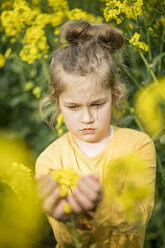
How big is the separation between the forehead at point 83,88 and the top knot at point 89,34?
0.20m

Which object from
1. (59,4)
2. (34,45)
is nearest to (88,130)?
(34,45)

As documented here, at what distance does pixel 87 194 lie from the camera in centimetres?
92

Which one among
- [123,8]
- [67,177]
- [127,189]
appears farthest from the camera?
[123,8]

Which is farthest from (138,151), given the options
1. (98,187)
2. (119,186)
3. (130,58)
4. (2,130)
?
(2,130)

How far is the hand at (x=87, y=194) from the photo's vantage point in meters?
0.91

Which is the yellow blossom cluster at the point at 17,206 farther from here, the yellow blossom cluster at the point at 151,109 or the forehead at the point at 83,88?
the yellow blossom cluster at the point at 151,109

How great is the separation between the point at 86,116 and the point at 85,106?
46 millimetres

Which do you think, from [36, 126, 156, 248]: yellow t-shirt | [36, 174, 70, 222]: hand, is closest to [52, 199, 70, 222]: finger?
[36, 174, 70, 222]: hand

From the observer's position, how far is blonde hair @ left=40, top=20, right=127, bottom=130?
133 cm

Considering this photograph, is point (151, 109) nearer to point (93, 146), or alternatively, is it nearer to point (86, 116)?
point (93, 146)

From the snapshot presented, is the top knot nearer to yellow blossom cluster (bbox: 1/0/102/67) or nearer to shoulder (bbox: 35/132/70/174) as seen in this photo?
shoulder (bbox: 35/132/70/174)

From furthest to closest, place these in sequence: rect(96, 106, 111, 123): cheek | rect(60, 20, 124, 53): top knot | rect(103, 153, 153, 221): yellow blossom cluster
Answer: rect(60, 20, 124, 53): top knot → rect(96, 106, 111, 123): cheek → rect(103, 153, 153, 221): yellow blossom cluster

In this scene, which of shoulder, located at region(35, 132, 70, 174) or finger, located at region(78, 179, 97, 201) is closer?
finger, located at region(78, 179, 97, 201)

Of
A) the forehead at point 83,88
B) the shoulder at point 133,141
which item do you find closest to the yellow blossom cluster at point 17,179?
the forehead at point 83,88
